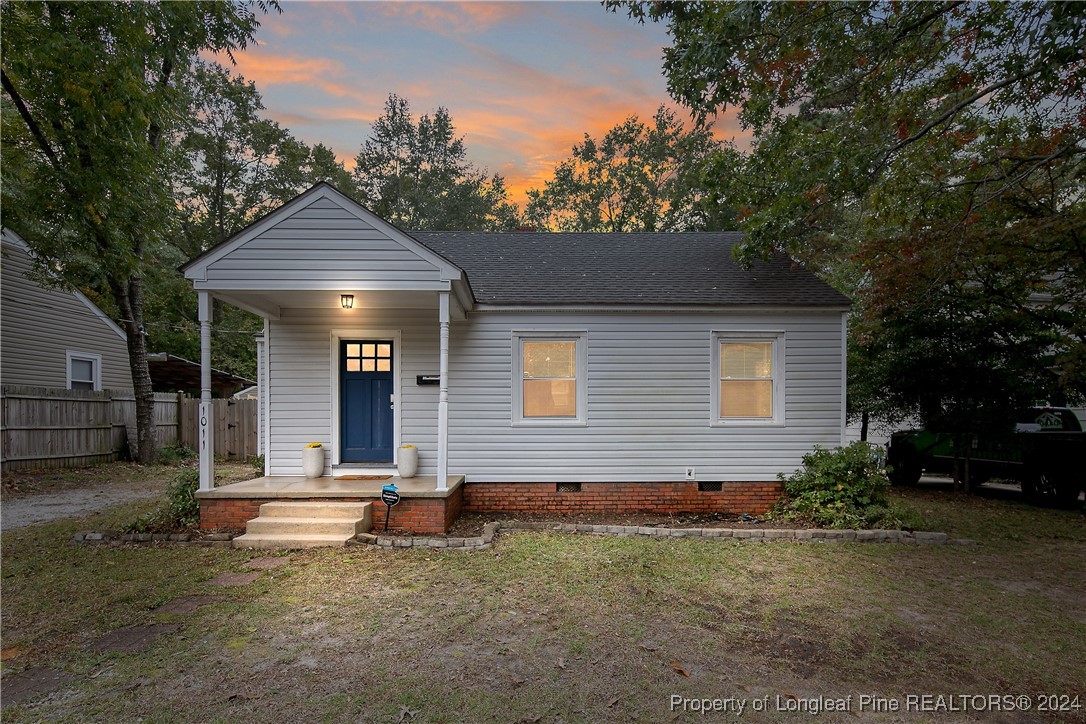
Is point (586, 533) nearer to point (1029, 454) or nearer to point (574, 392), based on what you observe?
point (574, 392)

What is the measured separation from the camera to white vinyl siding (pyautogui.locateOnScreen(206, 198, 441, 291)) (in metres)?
6.70

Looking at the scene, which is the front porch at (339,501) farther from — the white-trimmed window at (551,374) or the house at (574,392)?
the white-trimmed window at (551,374)

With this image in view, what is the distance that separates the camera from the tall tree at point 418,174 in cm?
2847

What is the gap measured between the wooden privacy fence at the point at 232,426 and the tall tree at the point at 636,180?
1674 centimetres

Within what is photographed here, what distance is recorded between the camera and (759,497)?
8.41m

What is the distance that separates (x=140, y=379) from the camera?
14.1 meters

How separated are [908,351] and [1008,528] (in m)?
3.81

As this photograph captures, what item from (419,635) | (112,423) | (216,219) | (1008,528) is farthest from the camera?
(216,219)

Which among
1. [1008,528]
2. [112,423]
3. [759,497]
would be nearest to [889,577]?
[759,497]

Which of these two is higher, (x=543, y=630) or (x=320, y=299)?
(x=320, y=299)

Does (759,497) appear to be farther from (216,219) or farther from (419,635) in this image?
(216,219)

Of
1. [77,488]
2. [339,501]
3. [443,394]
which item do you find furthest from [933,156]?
[77,488]

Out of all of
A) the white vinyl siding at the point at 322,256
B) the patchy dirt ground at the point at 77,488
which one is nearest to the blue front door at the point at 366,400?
the white vinyl siding at the point at 322,256

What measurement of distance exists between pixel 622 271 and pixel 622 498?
12.8 ft
